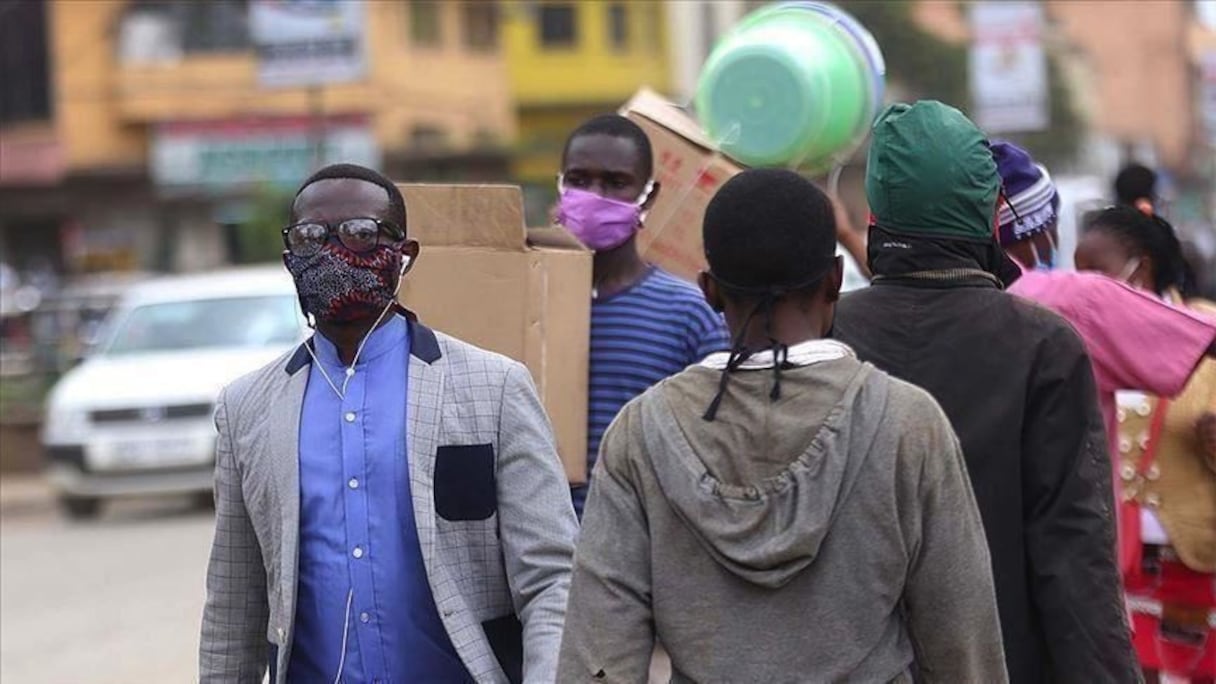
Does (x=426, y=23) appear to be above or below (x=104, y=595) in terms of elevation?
above

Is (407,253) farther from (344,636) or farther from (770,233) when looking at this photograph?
(770,233)

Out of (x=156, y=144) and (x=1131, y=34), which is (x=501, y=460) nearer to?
(x=156, y=144)

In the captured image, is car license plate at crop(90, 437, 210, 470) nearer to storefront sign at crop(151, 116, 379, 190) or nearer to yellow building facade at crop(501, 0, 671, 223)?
storefront sign at crop(151, 116, 379, 190)

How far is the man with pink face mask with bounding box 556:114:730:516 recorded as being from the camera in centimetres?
502

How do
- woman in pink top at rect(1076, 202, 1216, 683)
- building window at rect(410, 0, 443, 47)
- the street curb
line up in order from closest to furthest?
woman in pink top at rect(1076, 202, 1216, 683) < the street curb < building window at rect(410, 0, 443, 47)

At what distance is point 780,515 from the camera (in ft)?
9.03

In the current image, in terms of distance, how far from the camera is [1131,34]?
75750mm

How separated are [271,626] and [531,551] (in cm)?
47

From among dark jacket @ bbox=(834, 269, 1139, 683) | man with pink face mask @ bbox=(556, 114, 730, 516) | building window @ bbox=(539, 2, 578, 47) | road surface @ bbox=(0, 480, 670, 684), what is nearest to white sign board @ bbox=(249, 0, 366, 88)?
road surface @ bbox=(0, 480, 670, 684)

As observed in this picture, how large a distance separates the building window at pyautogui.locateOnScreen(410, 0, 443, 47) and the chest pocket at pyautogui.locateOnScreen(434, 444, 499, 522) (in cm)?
3924

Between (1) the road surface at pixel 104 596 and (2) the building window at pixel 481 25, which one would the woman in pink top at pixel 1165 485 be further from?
(2) the building window at pixel 481 25

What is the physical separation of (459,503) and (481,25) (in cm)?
4251

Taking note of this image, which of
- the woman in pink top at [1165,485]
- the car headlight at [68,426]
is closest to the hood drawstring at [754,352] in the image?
the woman in pink top at [1165,485]

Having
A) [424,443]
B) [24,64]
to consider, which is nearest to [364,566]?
[424,443]
